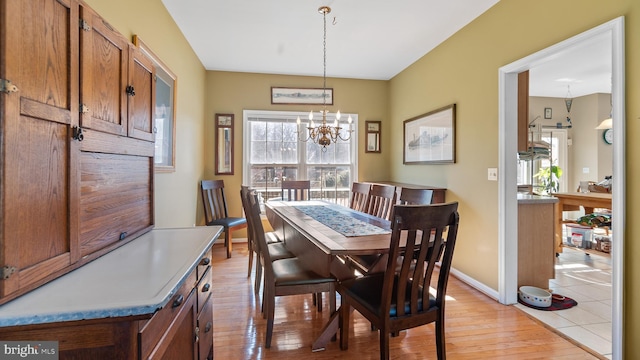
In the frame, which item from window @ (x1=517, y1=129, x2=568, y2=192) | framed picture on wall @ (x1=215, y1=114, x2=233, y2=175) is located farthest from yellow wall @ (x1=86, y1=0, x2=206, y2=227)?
window @ (x1=517, y1=129, x2=568, y2=192)

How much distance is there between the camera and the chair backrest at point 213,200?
4113 millimetres

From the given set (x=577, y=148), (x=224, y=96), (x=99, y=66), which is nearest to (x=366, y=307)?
(x=99, y=66)

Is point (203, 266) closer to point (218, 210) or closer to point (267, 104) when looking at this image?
point (218, 210)

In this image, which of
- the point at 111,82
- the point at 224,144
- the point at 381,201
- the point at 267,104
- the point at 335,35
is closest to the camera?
the point at 111,82

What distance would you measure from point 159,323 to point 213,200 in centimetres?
342

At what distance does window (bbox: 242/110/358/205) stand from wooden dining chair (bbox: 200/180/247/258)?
17.9 inches

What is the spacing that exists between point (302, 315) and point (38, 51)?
7.51 feet

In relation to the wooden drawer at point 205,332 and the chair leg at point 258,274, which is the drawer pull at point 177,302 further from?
the chair leg at point 258,274

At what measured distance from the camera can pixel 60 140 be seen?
1.03 meters

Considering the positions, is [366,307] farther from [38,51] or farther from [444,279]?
[38,51]

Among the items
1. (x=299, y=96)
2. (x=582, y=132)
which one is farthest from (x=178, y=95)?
(x=582, y=132)

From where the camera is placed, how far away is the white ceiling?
2.78 m

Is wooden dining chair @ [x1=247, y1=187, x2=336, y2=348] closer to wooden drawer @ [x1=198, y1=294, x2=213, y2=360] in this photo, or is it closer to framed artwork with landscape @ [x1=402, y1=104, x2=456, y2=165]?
wooden drawer @ [x1=198, y1=294, x2=213, y2=360]

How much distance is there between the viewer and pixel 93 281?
1.01 m
